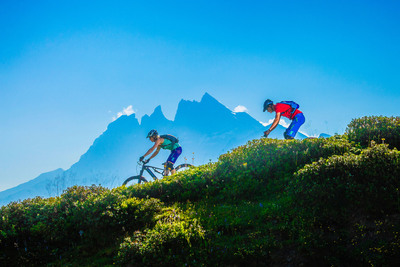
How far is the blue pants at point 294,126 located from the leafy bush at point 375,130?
2.59m

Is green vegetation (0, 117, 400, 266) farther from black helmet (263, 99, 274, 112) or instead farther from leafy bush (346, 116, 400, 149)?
black helmet (263, 99, 274, 112)

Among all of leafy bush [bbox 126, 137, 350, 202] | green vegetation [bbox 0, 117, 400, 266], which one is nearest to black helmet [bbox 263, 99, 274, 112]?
leafy bush [bbox 126, 137, 350, 202]

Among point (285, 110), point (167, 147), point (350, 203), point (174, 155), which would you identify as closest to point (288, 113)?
point (285, 110)

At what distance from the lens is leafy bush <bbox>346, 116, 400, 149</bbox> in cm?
882

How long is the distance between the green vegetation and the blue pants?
10.5 ft

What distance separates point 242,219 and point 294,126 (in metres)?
7.87

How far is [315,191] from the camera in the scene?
19.1 feet

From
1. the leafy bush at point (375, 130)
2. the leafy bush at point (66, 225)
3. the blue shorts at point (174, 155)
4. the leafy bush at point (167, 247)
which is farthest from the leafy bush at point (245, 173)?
the blue shorts at point (174, 155)

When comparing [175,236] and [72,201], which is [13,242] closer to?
[72,201]

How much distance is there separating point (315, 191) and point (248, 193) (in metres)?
2.49

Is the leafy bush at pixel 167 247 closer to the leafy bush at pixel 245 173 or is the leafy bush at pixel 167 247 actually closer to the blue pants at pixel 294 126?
the leafy bush at pixel 245 173

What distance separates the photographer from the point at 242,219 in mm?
6074

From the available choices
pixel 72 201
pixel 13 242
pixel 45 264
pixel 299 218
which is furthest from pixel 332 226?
pixel 13 242

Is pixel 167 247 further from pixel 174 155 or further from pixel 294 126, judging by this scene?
pixel 294 126
